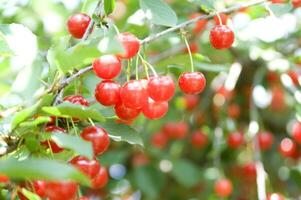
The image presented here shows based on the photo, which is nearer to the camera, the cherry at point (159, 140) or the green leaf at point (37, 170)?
the green leaf at point (37, 170)

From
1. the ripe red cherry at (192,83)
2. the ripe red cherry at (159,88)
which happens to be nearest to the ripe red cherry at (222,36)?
the ripe red cherry at (192,83)

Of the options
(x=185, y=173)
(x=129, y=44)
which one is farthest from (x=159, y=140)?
(x=129, y=44)

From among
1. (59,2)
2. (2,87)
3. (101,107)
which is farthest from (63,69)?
(59,2)

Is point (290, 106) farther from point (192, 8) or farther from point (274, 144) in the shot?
point (192, 8)

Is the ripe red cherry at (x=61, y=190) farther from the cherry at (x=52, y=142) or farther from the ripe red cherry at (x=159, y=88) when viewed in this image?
the ripe red cherry at (x=159, y=88)

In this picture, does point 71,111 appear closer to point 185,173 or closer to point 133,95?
point 133,95

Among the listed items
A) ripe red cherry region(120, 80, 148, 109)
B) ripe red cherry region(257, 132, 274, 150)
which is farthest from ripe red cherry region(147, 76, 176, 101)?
ripe red cherry region(257, 132, 274, 150)
